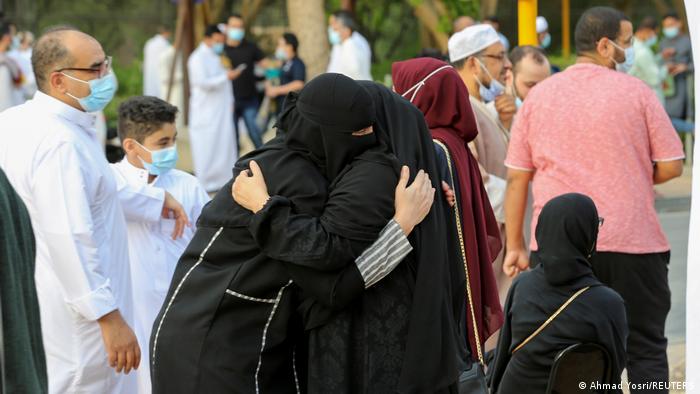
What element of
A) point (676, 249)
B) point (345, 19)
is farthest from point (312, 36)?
point (676, 249)

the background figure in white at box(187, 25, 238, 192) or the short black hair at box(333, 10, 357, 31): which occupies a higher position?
the short black hair at box(333, 10, 357, 31)

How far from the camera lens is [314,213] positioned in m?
3.30

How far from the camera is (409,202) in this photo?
3.32 metres

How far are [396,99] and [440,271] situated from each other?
20.2 inches

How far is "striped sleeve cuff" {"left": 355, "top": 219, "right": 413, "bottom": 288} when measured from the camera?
3.26m

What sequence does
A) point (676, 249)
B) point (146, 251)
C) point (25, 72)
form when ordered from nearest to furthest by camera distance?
point (146, 251) < point (676, 249) < point (25, 72)

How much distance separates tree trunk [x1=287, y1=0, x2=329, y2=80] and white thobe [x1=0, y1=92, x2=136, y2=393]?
1303 centimetres

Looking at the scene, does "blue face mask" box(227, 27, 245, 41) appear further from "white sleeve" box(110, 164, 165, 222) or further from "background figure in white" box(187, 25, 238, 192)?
"white sleeve" box(110, 164, 165, 222)

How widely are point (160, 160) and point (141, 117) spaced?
21 centimetres

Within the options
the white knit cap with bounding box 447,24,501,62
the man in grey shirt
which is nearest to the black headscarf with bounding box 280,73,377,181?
the white knit cap with bounding box 447,24,501,62

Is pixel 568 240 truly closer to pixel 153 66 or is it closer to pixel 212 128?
pixel 212 128

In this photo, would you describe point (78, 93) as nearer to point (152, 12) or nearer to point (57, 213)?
point (57, 213)

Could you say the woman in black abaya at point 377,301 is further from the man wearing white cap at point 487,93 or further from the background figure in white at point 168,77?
the background figure in white at point 168,77

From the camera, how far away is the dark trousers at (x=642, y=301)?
5160mm
